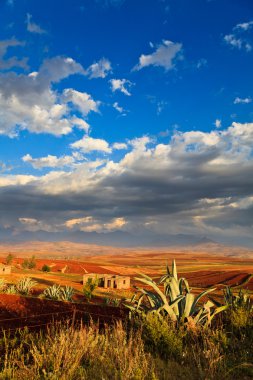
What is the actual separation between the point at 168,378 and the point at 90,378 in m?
1.16

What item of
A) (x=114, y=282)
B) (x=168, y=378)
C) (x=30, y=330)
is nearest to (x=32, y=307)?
(x=30, y=330)

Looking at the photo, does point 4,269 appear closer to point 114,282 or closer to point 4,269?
point 4,269

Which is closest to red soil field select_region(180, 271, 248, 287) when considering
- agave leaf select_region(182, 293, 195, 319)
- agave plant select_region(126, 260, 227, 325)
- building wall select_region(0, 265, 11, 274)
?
building wall select_region(0, 265, 11, 274)

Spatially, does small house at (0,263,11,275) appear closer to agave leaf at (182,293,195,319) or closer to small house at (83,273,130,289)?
small house at (83,273,130,289)

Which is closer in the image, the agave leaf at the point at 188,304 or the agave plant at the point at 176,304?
the agave plant at the point at 176,304

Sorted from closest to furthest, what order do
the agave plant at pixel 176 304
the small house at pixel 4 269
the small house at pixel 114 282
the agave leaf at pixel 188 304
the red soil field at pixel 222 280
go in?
1. the agave plant at pixel 176 304
2. the agave leaf at pixel 188 304
3. the small house at pixel 114 282
4. the small house at pixel 4 269
5. the red soil field at pixel 222 280

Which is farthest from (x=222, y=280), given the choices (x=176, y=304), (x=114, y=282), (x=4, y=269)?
(x=176, y=304)

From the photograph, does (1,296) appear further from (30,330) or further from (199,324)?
(199,324)

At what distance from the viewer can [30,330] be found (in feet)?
27.7

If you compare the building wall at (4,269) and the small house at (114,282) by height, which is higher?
the building wall at (4,269)

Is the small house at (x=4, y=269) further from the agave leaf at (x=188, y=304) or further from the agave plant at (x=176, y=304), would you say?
the agave leaf at (x=188, y=304)

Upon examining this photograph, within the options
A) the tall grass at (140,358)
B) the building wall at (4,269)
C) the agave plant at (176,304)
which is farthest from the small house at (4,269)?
the agave plant at (176,304)

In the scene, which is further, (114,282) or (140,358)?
(114,282)

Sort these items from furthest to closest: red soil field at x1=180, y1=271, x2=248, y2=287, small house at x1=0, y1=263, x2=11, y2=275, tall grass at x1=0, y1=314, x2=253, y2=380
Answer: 1. red soil field at x1=180, y1=271, x2=248, y2=287
2. small house at x1=0, y1=263, x2=11, y2=275
3. tall grass at x1=0, y1=314, x2=253, y2=380
